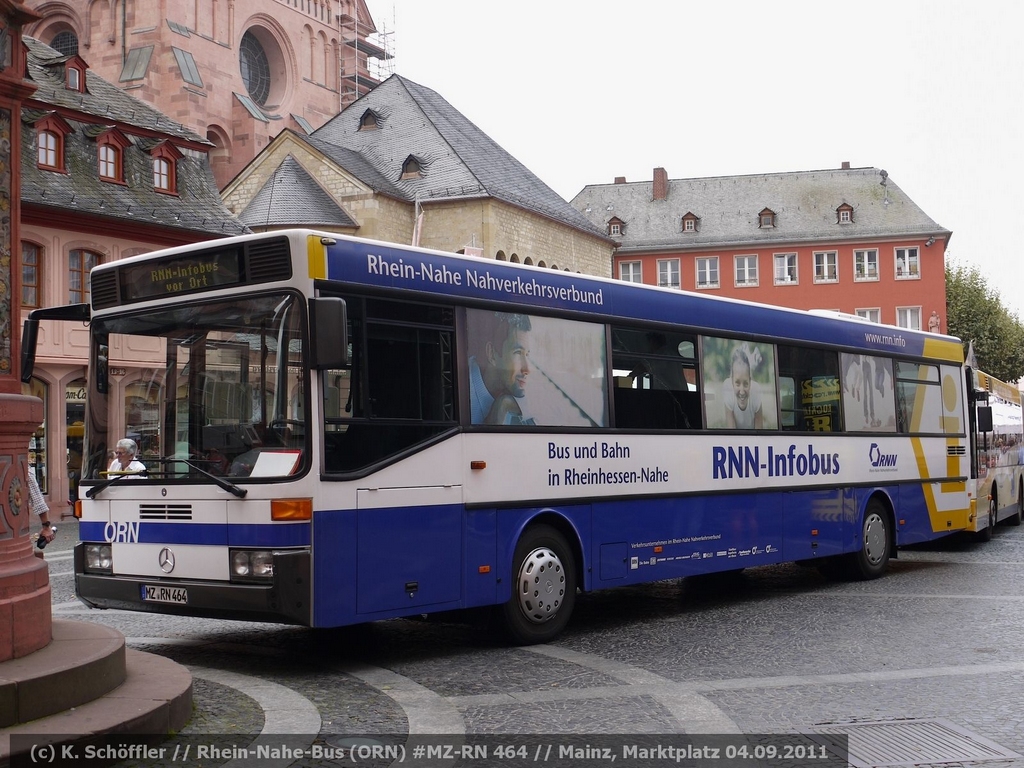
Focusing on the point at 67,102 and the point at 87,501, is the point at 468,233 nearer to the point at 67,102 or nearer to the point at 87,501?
the point at 67,102

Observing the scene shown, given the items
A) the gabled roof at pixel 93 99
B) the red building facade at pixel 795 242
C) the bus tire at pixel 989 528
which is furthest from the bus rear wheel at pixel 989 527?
the red building facade at pixel 795 242

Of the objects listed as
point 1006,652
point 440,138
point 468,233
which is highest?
point 440,138

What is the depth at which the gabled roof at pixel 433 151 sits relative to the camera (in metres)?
53.1

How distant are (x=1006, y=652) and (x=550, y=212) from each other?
1923 inches

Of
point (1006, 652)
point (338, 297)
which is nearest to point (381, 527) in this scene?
point (338, 297)

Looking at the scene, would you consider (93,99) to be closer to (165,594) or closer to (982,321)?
(165,594)

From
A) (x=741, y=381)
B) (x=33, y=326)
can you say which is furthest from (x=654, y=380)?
(x=33, y=326)

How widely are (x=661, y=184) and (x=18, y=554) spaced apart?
7668 centimetres

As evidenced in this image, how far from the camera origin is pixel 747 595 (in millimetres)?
13375

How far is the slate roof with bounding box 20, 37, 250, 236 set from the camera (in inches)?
1168

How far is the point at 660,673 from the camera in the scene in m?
8.58

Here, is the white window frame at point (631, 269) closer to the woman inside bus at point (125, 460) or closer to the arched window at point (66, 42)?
the arched window at point (66, 42)

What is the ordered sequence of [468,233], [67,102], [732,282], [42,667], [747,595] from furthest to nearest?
[732,282] → [468,233] → [67,102] → [747,595] → [42,667]

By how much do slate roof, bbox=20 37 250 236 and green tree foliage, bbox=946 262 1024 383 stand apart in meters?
55.8
